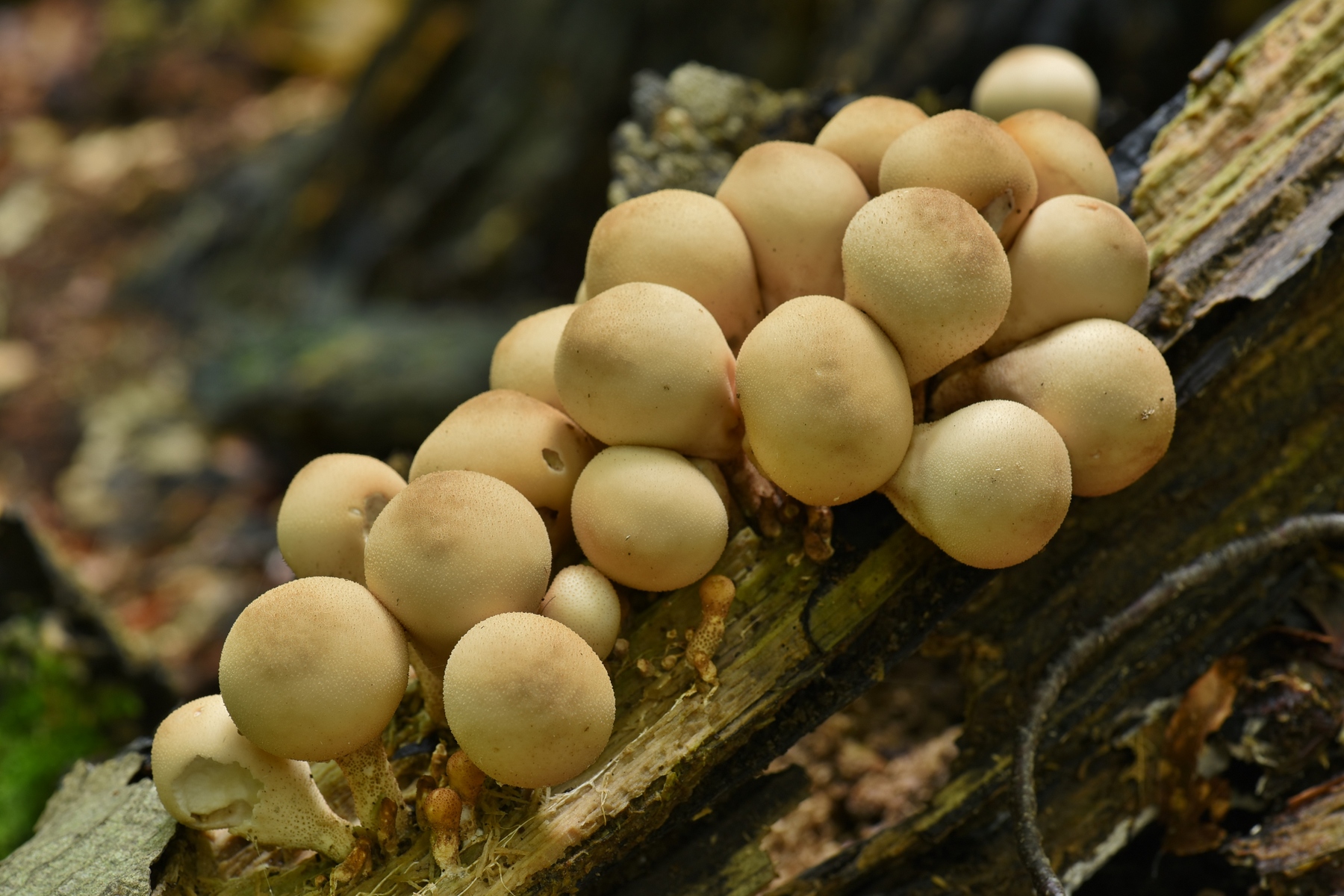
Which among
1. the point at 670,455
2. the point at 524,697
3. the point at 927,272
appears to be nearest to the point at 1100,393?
the point at 927,272

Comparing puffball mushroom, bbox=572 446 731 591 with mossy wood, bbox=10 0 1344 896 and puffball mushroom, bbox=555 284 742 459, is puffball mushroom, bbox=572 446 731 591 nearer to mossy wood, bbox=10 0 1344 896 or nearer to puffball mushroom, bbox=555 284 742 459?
puffball mushroom, bbox=555 284 742 459

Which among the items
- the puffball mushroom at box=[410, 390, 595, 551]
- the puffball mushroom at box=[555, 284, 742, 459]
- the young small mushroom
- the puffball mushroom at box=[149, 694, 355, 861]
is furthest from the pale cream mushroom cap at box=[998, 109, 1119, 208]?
the puffball mushroom at box=[149, 694, 355, 861]

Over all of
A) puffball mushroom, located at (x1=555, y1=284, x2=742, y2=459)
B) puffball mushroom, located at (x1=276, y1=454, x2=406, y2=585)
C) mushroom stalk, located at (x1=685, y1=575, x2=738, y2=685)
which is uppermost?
puffball mushroom, located at (x1=555, y1=284, x2=742, y2=459)

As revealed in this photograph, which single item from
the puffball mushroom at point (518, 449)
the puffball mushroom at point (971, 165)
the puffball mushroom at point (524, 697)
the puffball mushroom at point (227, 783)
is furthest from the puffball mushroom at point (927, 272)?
the puffball mushroom at point (227, 783)

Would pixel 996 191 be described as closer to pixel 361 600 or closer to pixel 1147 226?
pixel 1147 226

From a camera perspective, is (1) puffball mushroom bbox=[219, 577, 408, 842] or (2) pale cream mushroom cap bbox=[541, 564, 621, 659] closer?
(1) puffball mushroom bbox=[219, 577, 408, 842]

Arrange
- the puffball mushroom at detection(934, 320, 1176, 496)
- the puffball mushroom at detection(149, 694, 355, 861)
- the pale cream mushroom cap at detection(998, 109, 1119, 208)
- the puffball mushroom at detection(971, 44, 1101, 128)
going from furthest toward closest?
the puffball mushroom at detection(971, 44, 1101, 128) → the pale cream mushroom cap at detection(998, 109, 1119, 208) → the puffball mushroom at detection(934, 320, 1176, 496) → the puffball mushroom at detection(149, 694, 355, 861)

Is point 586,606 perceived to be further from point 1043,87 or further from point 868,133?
point 1043,87
